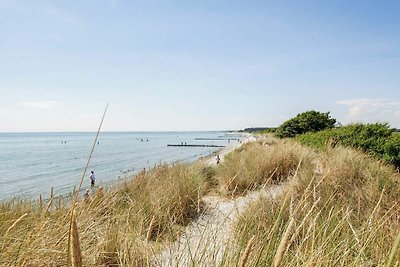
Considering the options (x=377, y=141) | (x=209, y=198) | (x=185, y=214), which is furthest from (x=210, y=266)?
(x=377, y=141)

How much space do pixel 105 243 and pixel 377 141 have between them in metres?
11.5

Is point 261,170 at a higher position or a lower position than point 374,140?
lower

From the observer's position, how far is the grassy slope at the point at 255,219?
8.21ft

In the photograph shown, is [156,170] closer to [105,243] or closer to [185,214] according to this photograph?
[185,214]

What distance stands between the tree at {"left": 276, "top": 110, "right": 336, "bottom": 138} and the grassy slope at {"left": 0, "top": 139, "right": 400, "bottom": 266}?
76.7 ft

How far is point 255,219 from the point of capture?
3.92 meters

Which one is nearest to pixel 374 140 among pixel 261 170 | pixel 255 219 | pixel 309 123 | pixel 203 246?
pixel 261 170

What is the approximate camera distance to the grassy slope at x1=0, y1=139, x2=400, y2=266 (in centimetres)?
250

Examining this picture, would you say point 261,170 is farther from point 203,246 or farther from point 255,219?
point 255,219

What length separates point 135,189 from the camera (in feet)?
26.3

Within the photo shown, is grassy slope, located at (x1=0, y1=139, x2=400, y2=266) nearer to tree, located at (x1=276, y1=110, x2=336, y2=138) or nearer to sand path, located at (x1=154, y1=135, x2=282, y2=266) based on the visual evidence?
sand path, located at (x1=154, y1=135, x2=282, y2=266)

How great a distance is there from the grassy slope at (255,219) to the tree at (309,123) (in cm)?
2339

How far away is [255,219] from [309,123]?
103ft

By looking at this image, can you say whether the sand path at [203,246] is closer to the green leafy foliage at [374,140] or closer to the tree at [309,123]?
the green leafy foliage at [374,140]
